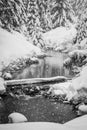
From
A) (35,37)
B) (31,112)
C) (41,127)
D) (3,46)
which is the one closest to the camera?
(41,127)

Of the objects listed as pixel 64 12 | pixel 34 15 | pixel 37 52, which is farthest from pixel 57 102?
pixel 64 12

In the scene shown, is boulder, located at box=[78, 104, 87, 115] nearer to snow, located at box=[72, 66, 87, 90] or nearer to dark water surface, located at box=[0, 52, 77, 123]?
dark water surface, located at box=[0, 52, 77, 123]

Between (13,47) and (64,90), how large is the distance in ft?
35.2

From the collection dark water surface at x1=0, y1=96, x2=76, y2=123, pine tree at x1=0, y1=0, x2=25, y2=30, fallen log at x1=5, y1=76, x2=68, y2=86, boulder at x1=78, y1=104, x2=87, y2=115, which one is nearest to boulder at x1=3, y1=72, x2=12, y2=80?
fallen log at x1=5, y1=76, x2=68, y2=86

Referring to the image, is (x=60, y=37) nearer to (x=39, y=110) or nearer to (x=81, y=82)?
(x=81, y=82)

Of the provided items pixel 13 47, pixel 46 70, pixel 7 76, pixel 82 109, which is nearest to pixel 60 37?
pixel 13 47

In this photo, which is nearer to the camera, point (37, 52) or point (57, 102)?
point (57, 102)

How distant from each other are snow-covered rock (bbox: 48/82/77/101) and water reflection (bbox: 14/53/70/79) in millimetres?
4469

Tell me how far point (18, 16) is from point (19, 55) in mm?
4313

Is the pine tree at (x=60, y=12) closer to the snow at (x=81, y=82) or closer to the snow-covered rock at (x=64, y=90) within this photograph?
the snow-covered rock at (x=64, y=90)

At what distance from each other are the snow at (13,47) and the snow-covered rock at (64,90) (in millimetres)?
7622

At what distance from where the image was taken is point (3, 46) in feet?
72.5

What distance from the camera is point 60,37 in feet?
115

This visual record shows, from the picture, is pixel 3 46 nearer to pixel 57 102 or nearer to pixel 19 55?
pixel 19 55
